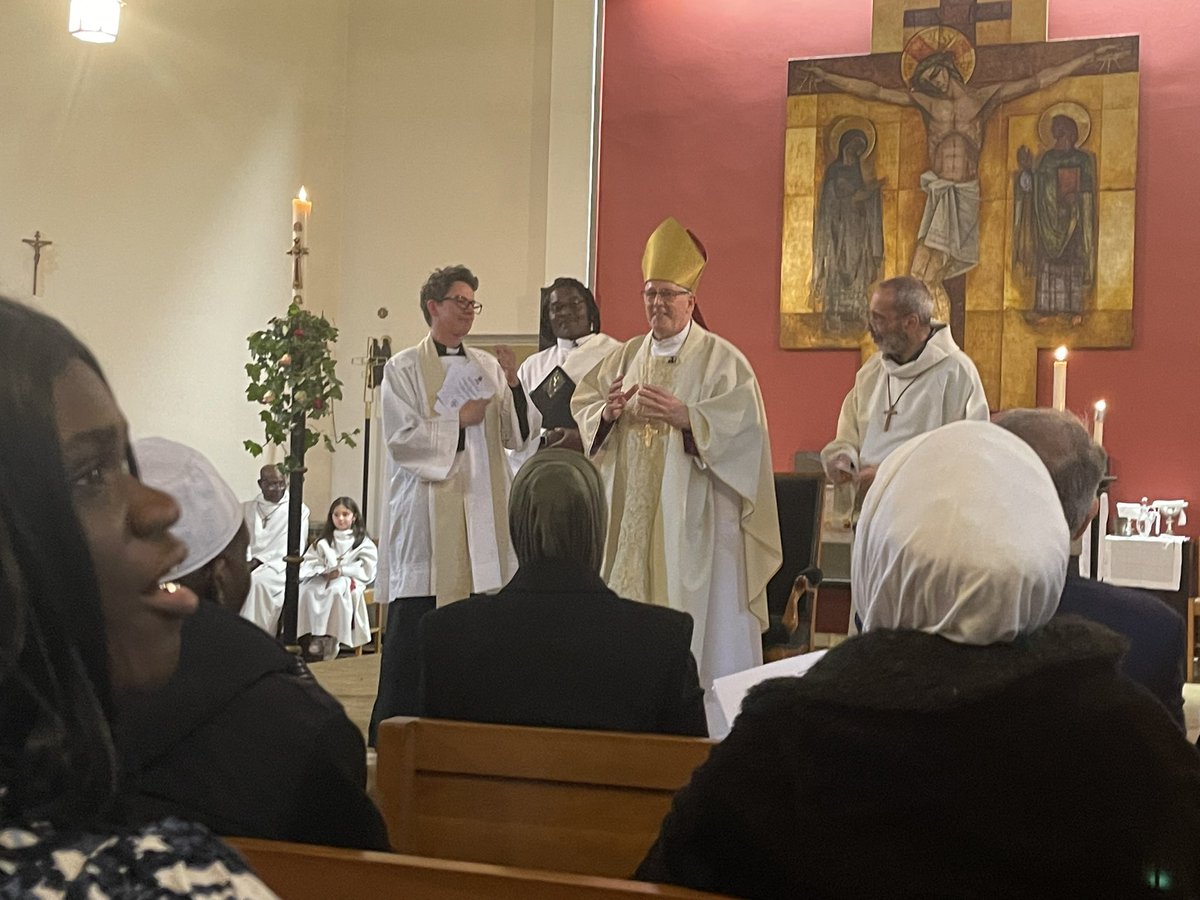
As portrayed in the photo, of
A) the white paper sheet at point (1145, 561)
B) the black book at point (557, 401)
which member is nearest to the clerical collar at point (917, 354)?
the black book at point (557, 401)

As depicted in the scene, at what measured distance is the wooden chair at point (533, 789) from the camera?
229 centimetres

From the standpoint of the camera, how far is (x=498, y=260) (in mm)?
10914

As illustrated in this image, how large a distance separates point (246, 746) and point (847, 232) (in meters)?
8.51

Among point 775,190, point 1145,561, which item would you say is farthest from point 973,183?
point 1145,561

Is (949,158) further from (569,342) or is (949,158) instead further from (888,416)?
(888,416)

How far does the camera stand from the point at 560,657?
2664mm

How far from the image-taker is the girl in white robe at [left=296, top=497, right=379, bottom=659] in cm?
920

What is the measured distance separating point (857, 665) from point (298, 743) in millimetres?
727

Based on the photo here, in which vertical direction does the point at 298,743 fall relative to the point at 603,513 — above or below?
below

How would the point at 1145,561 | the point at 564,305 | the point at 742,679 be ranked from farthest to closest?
1. the point at 1145,561
2. the point at 564,305
3. the point at 742,679

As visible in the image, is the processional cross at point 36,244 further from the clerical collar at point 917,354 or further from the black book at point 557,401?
the clerical collar at point 917,354

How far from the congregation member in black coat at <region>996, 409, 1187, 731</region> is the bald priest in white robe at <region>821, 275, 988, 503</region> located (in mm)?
2862

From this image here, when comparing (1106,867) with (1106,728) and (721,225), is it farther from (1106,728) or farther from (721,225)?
(721,225)

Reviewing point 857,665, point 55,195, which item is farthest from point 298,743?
point 55,195
